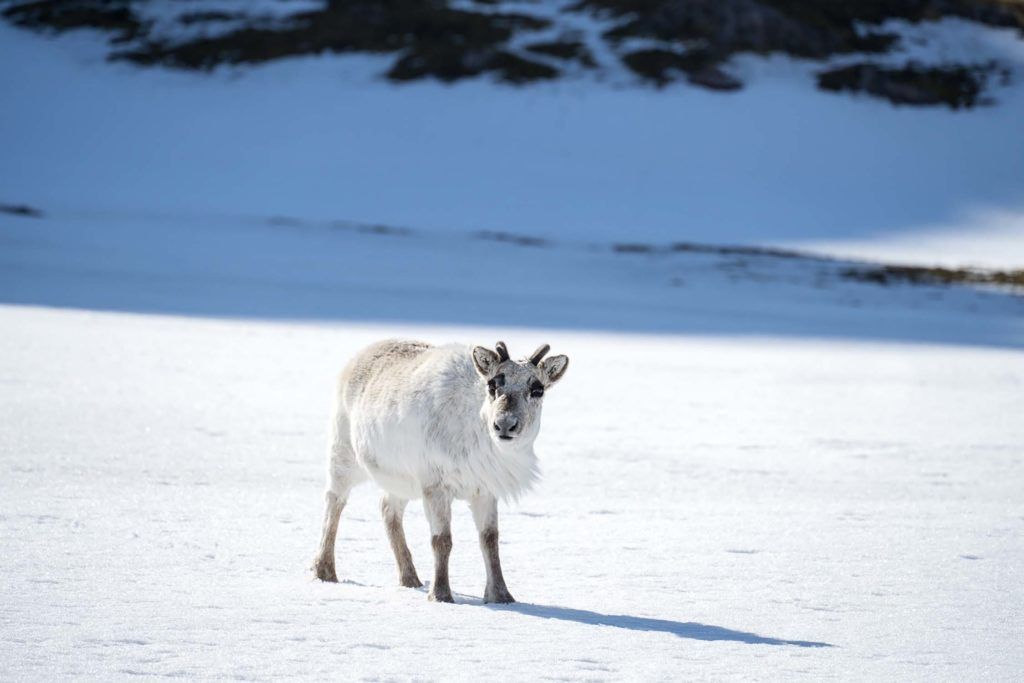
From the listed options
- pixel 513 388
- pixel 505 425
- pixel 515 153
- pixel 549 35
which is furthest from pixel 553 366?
pixel 549 35

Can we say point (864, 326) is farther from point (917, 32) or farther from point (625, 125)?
point (917, 32)

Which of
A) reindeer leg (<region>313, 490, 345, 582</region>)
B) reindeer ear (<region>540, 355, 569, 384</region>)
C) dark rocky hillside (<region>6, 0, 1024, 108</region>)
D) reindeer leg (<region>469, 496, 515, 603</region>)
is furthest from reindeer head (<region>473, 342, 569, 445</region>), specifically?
dark rocky hillside (<region>6, 0, 1024, 108</region>)

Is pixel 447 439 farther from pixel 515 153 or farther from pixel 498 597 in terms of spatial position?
pixel 515 153

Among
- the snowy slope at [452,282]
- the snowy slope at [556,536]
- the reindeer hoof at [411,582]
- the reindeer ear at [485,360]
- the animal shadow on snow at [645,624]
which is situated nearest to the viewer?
the snowy slope at [556,536]

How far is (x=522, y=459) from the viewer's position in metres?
5.98

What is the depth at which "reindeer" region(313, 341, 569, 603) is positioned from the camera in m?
5.77

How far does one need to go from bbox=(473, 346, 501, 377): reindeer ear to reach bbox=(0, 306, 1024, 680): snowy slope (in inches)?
42.7

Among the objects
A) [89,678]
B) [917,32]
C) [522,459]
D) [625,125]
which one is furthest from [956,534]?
[917,32]

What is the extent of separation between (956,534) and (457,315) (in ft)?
45.2

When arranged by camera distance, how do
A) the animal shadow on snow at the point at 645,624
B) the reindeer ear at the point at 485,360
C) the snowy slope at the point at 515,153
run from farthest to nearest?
the snowy slope at the point at 515,153, the reindeer ear at the point at 485,360, the animal shadow on snow at the point at 645,624

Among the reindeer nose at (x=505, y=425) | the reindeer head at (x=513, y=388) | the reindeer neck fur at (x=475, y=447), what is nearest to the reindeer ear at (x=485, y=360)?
the reindeer head at (x=513, y=388)

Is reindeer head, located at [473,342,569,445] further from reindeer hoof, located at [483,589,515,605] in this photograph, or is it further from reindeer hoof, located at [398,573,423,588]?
reindeer hoof, located at [398,573,423,588]

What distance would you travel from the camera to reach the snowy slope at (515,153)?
3541 centimetres

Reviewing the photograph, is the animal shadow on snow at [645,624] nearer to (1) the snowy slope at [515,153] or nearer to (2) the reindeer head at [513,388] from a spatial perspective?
(2) the reindeer head at [513,388]
